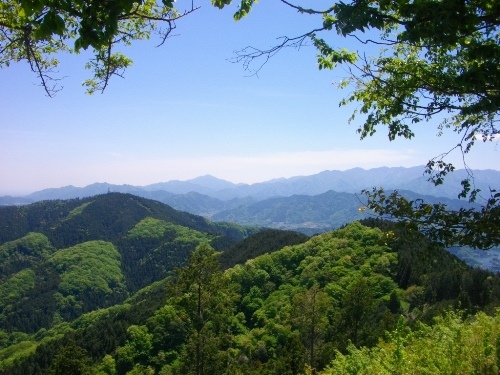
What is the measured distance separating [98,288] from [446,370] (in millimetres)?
199492

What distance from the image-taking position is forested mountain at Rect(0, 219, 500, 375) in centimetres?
1545

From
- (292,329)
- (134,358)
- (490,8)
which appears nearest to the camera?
(490,8)

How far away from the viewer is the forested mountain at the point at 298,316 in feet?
50.7

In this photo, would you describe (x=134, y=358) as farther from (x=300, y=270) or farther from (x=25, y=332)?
(x=25, y=332)

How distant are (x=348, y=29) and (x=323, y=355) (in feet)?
122

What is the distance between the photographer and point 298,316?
118 feet

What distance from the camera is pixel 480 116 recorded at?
646cm

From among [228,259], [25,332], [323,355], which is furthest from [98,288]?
[323,355]

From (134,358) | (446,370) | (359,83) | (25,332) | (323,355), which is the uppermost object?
(359,83)

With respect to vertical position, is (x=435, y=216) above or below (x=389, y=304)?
above

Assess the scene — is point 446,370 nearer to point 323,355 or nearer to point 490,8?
point 490,8

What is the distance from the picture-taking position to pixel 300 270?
89.6m

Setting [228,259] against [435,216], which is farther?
[228,259]

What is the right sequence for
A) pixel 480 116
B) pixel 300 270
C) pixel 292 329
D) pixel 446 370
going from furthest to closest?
pixel 300 270 < pixel 292 329 < pixel 446 370 < pixel 480 116
